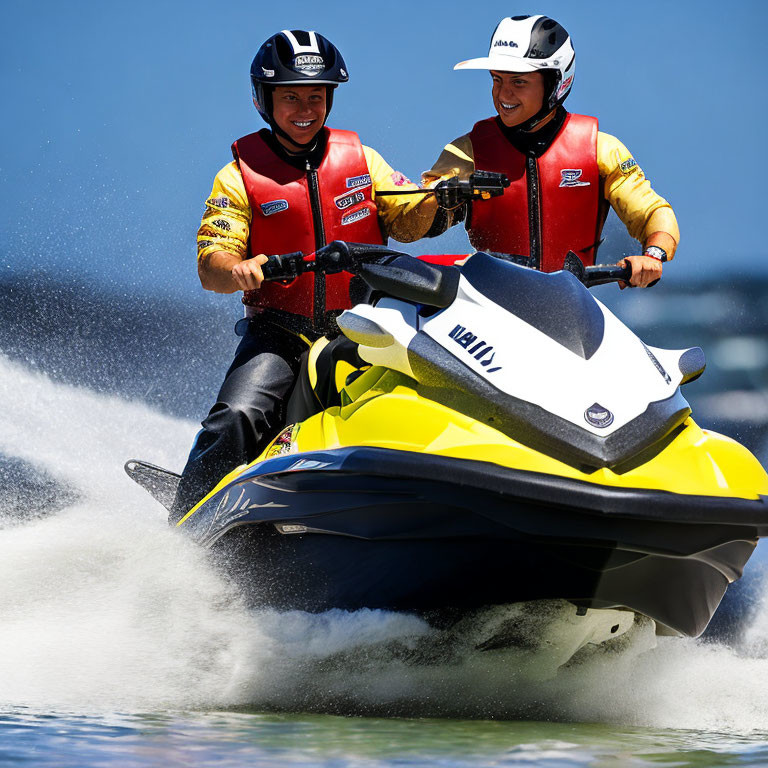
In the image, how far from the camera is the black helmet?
13.0 feet

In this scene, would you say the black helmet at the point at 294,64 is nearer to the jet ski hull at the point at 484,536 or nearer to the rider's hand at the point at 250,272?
the rider's hand at the point at 250,272

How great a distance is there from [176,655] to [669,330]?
20.4 ft

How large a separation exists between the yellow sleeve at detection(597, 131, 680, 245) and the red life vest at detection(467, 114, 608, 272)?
0.13 feet

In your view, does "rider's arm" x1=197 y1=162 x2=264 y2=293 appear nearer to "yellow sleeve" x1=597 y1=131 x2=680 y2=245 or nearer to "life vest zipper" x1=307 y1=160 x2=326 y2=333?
"life vest zipper" x1=307 y1=160 x2=326 y2=333

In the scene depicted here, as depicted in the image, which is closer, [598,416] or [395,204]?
[598,416]

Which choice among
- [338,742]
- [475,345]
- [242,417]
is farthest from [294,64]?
[338,742]

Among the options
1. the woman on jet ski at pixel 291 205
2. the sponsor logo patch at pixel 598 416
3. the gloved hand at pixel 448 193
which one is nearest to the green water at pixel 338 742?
the sponsor logo patch at pixel 598 416

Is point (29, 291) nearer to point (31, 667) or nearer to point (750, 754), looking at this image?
point (31, 667)

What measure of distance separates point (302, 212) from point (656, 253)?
124cm

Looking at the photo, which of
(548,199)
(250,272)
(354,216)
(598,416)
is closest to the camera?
(598,416)

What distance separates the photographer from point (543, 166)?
4312 mm

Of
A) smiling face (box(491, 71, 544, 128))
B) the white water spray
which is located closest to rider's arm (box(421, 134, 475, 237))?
smiling face (box(491, 71, 544, 128))

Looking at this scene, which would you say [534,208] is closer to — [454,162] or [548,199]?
[548,199]

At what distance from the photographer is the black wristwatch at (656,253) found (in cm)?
389
